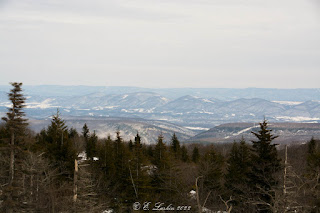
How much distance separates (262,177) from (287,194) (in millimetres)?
10933

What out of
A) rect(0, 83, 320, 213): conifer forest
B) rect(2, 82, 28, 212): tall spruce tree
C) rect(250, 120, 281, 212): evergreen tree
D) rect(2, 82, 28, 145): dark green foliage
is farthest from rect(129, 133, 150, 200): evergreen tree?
rect(2, 82, 28, 145): dark green foliage

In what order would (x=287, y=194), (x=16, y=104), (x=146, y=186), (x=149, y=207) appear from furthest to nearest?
1. (x=146, y=186)
2. (x=149, y=207)
3. (x=16, y=104)
4. (x=287, y=194)

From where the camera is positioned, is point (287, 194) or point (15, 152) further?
point (15, 152)

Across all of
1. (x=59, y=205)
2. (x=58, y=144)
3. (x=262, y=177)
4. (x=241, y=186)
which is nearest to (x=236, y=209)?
(x=241, y=186)

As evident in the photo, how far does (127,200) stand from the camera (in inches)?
1658

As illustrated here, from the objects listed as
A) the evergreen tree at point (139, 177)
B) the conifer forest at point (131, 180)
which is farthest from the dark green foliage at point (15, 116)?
the evergreen tree at point (139, 177)

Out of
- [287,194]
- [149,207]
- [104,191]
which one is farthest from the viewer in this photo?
[104,191]

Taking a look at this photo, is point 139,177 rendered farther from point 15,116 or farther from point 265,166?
point 15,116

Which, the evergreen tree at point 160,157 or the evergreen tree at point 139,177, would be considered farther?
the evergreen tree at point 160,157

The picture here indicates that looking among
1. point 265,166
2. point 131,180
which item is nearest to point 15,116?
point 131,180

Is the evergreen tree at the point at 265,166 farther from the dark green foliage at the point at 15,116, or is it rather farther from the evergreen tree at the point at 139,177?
the dark green foliage at the point at 15,116

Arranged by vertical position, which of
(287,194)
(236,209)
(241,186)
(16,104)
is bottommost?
(236,209)

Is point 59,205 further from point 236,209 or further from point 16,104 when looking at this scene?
point 236,209

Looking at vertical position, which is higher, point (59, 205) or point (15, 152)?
point (15, 152)
